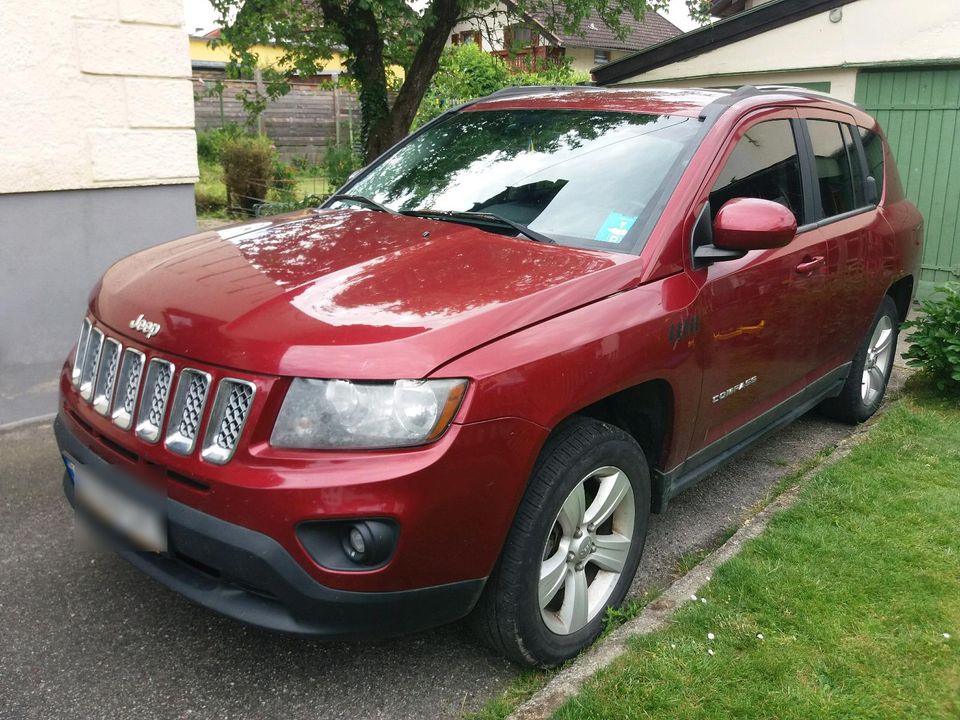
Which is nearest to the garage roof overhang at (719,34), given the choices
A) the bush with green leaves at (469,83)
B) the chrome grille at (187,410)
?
the bush with green leaves at (469,83)

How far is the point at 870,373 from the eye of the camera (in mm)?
5191

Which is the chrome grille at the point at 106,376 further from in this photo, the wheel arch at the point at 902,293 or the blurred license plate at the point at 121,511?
the wheel arch at the point at 902,293

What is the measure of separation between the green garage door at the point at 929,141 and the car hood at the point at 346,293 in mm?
6565

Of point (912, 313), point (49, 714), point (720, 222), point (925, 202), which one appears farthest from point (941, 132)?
point (49, 714)

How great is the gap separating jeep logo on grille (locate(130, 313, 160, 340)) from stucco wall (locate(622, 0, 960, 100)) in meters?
7.76

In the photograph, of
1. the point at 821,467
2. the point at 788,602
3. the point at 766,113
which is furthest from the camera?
the point at 821,467

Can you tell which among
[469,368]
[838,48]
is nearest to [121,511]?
[469,368]

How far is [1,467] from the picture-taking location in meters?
4.32

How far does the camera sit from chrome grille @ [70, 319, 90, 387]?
Answer: 9.96ft

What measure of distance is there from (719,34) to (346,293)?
7908 mm

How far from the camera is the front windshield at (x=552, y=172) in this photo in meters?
3.21

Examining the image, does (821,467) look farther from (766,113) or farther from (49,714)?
(49,714)

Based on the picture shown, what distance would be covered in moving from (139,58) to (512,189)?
324cm

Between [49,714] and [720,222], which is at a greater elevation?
[720,222]
